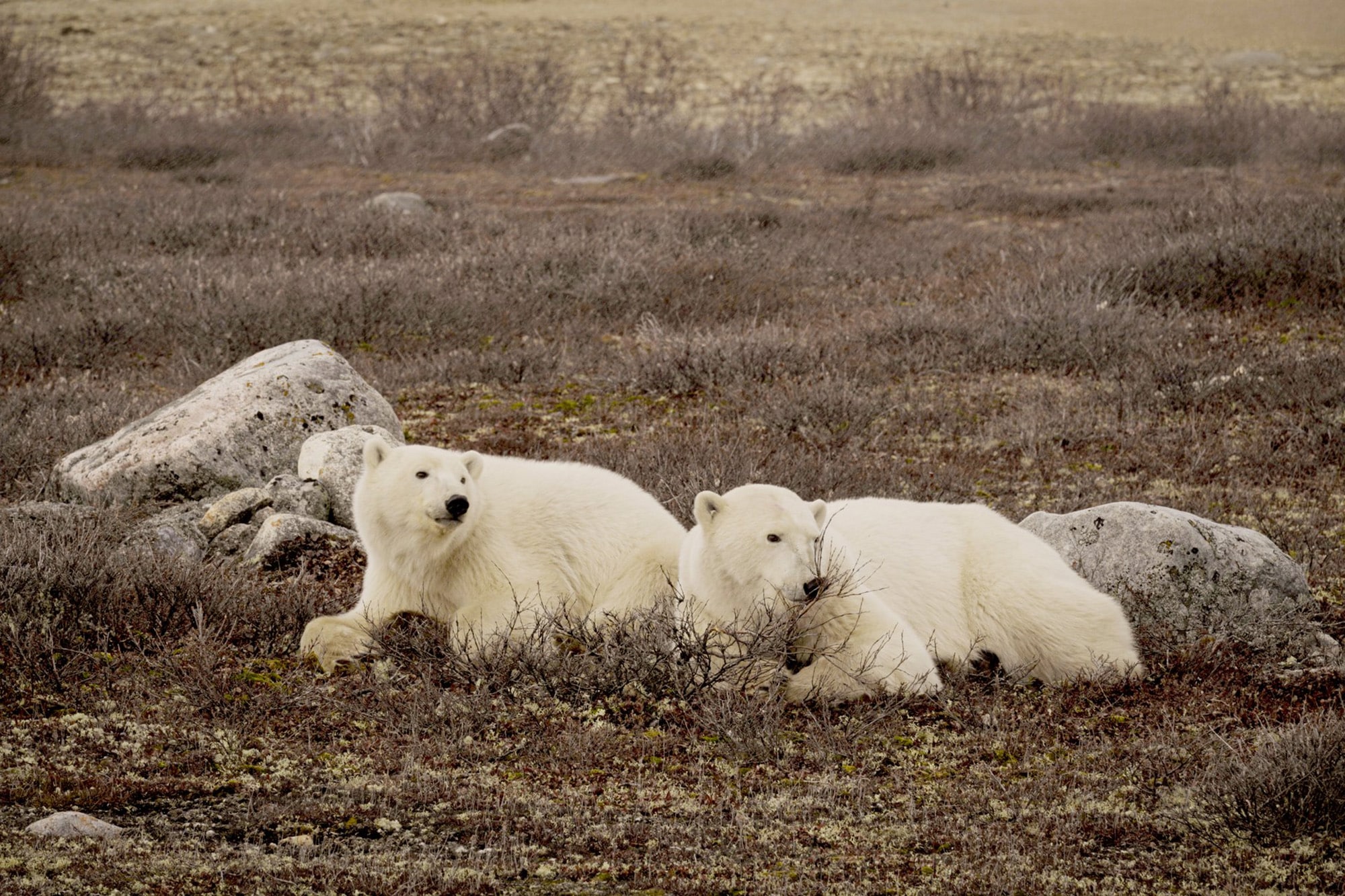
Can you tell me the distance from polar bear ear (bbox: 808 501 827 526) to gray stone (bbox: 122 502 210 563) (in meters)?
2.89

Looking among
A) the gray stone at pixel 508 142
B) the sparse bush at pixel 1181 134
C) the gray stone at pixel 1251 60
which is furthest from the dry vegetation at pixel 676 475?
the gray stone at pixel 1251 60

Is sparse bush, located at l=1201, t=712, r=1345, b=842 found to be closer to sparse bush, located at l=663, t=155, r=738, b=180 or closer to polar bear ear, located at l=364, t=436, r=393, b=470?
polar bear ear, located at l=364, t=436, r=393, b=470

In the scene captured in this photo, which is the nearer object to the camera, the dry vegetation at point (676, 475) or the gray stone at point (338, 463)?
the dry vegetation at point (676, 475)

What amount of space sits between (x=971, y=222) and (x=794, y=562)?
14.6 metres

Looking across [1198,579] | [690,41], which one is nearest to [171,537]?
[1198,579]

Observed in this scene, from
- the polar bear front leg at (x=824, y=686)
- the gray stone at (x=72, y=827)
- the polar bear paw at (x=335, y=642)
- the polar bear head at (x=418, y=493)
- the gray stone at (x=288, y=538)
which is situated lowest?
the gray stone at (x=288, y=538)

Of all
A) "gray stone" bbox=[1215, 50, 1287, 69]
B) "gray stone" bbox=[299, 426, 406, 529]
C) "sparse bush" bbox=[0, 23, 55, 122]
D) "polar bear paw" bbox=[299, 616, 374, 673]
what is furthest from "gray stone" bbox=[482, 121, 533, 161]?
"gray stone" bbox=[1215, 50, 1287, 69]

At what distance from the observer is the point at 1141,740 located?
12.7 ft

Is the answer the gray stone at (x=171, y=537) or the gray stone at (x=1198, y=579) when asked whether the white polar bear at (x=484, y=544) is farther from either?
the gray stone at (x=1198, y=579)

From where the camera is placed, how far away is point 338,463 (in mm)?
6301

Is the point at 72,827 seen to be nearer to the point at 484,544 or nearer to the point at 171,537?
the point at 484,544

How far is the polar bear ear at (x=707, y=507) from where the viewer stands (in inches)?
153

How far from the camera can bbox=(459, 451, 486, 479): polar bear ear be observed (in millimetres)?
4594

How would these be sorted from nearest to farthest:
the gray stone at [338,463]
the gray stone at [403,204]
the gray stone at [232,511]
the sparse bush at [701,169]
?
1. the gray stone at [232,511]
2. the gray stone at [338,463]
3. the gray stone at [403,204]
4. the sparse bush at [701,169]
